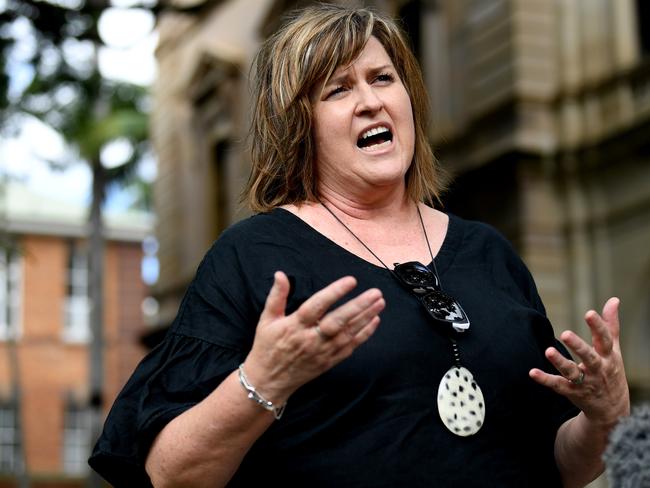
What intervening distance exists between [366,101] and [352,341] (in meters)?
0.68

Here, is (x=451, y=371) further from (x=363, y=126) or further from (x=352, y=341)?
(x=363, y=126)

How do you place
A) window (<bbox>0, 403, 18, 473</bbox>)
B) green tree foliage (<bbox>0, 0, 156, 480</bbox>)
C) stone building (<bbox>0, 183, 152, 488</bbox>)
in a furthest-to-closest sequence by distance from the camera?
stone building (<bbox>0, 183, 152, 488</bbox>) → window (<bbox>0, 403, 18, 473</bbox>) → green tree foliage (<bbox>0, 0, 156, 480</bbox>)

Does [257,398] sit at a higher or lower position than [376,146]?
lower

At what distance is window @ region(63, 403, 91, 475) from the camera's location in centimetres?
3108

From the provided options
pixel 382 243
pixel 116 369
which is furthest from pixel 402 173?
pixel 116 369

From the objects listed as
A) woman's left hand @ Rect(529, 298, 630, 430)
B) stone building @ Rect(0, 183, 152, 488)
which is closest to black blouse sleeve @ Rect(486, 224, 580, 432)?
woman's left hand @ Rect(529, 298, 630, 430)

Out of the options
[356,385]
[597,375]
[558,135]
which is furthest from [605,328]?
[558,135]

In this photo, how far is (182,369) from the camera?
2309 millimetres

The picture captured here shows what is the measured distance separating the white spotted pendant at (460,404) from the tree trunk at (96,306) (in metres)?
12.3

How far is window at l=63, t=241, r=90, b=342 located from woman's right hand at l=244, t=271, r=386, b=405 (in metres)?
31.2

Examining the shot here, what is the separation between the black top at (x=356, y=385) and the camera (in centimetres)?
224

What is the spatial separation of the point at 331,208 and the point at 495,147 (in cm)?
1182

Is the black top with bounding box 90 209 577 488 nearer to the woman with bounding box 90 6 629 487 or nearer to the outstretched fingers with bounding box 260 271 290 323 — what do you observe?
the woman with bounding box 90 6 629 487

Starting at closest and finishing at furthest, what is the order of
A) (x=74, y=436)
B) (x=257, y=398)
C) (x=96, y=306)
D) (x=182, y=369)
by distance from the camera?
(x=257, y=398) → (x=182, y=369) → (x=96, y=306) → (x=74, y=436)
